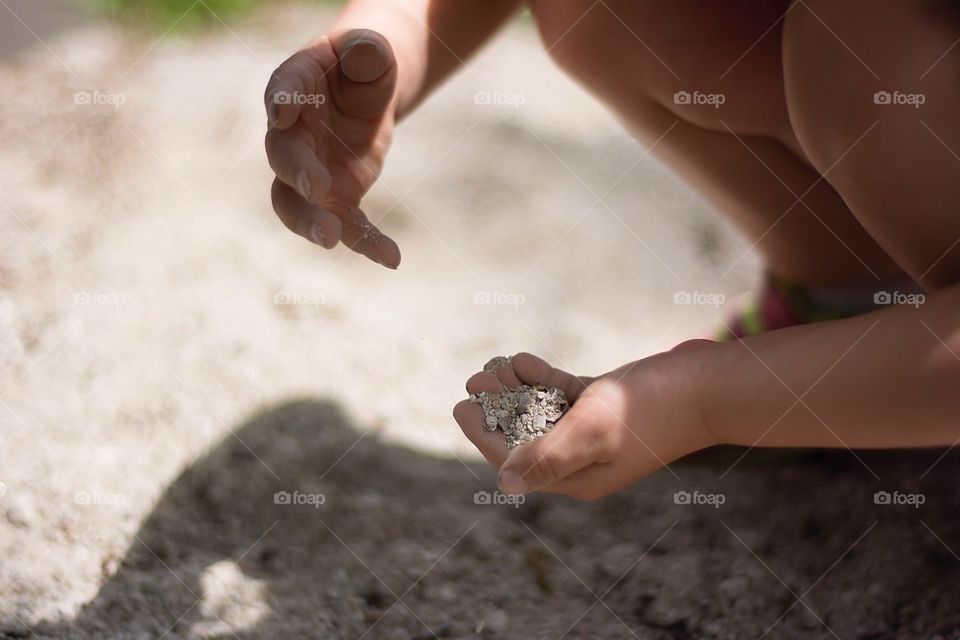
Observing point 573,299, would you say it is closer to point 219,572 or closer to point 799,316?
point 799,316

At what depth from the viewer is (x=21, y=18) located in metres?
2.13

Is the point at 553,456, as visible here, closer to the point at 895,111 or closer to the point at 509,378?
the point at 509,378

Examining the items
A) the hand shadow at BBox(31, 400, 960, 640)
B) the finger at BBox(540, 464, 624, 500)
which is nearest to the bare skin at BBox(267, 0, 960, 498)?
the finger at BBox(540, 464, 624, 500)

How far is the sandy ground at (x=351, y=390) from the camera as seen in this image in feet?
3.85

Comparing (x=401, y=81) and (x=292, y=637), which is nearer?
(x=292, y=637)

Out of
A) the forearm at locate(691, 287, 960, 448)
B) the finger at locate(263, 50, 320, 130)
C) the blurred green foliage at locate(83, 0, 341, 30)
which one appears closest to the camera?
the forearm at locate(691, 287, 960, 448)

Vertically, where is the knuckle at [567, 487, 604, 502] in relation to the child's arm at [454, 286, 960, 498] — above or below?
below

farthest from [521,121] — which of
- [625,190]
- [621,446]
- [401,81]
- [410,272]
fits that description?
[621,446]

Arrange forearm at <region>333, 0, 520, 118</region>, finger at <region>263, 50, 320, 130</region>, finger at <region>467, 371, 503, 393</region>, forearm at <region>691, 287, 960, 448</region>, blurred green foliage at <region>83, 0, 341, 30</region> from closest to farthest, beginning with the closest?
1. forearm at <region>691, 287, 960, 448</region>
2. finger at <region>263, 50, 320, 130</region>
3. finger at <region>467, 371, 503, 393</region>
4. forearm at <region>333, 0, 520, 118</region>
5. blurred green foliage at <region>83, 0, 341, 30</region>

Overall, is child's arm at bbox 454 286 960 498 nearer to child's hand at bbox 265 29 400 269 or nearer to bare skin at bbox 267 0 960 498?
bare skin at bbox 267 0 960 498

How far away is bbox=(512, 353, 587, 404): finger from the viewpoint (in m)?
1.15

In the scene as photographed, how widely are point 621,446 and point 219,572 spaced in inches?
20.2

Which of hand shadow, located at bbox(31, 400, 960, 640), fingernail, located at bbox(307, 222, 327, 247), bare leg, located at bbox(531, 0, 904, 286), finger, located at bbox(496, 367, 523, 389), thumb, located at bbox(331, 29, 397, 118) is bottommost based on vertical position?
hand shadow, located at bbox(31, 400, 960, 640)

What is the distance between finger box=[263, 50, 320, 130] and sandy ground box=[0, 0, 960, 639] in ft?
1.60
